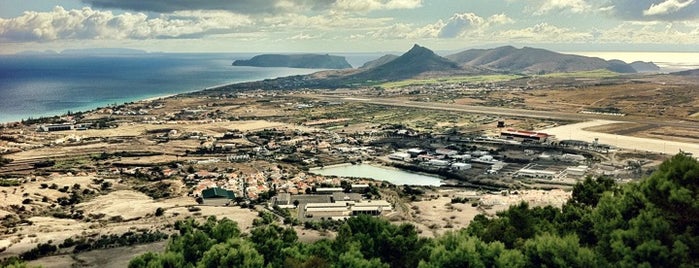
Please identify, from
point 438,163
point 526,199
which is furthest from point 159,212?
point 438,163

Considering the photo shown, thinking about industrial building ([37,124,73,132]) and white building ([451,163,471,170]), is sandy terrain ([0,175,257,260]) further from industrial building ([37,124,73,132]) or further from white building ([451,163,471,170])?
industrial building ([37,124,73,132])

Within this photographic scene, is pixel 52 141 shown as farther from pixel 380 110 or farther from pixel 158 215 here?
pixel 380 110

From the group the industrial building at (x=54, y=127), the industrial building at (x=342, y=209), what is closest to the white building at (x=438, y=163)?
the industrial building at (x=342, y=209)

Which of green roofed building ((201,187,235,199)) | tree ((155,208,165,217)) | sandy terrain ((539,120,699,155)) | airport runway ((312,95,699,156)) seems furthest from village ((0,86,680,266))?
airport runway ((312,95,699,156))

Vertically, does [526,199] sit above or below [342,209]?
above

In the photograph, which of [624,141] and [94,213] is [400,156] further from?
[94,213]

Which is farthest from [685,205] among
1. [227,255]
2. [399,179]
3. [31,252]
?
[399,179]
